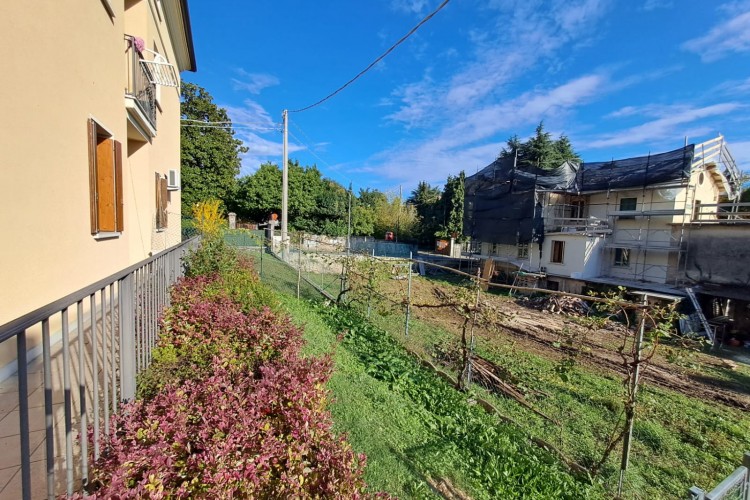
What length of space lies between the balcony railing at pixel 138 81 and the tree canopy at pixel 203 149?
69.6 ft

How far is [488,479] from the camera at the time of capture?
2.87m

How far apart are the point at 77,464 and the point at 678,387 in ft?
Answer: 35.9

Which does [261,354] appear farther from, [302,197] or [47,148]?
[302,197]

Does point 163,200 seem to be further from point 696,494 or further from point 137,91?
point 696,494

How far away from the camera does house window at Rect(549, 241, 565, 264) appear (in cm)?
1992

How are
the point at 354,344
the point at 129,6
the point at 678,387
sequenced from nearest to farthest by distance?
1. the point at 354,344
2. the point at 129,6
3. the point at 678,387

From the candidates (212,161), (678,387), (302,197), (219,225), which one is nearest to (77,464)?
(219,225)

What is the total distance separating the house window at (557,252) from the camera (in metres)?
19.9

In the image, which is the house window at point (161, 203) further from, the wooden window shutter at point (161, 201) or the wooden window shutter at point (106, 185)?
the wooden window shutter at point (106, 185)

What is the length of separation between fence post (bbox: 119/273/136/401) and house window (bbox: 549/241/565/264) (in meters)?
21.8

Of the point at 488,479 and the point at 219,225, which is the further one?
the point at 219,225

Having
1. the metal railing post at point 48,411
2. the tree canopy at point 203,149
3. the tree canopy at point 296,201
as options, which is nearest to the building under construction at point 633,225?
the tree canopy at point 296,201

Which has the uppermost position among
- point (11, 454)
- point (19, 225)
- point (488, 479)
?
point (19, 225)

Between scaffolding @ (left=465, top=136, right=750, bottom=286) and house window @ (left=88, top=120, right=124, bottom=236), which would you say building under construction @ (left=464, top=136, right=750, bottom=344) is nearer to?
scaffolding @ (left=465, top=136, right=750, bottom=286)
